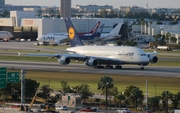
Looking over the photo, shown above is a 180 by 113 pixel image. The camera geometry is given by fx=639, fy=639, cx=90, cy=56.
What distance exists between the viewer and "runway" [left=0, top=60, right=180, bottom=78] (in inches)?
3716

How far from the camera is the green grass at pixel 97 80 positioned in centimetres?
7794

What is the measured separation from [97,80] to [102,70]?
583 inches

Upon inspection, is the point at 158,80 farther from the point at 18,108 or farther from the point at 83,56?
the point at 18,108

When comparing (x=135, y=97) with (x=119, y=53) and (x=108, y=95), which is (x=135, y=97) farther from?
(x=119, y=53)

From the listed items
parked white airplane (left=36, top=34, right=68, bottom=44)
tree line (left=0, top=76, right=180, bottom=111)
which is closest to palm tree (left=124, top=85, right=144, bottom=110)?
tree line (left=0, top=76, right=180, bottom=111)

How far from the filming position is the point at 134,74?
306ft

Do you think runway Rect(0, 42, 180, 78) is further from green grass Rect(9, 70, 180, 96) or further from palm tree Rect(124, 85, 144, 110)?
palm tree Rect(124, 85, 144, 110)

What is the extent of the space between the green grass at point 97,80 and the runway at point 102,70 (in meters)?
3.83

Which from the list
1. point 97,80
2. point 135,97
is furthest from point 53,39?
point 135,97

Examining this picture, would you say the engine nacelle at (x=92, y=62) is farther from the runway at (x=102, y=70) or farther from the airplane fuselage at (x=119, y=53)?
the airplane fuselage at (x=119, y=53)

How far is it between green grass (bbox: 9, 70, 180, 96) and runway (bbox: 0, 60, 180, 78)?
3.83 meters

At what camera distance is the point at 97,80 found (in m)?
85.7

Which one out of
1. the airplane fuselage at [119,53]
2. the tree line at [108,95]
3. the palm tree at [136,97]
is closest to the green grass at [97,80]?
the tree line at [108,95]

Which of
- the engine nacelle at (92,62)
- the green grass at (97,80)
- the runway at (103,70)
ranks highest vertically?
the engine nacelle at (92,62)
